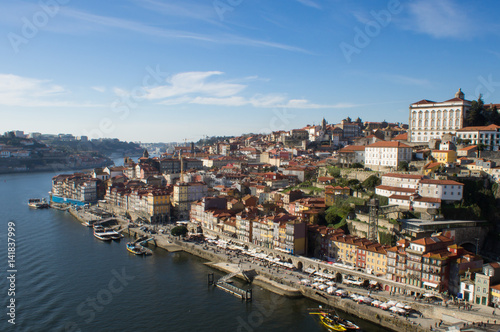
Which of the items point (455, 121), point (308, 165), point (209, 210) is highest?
point (455, 121)

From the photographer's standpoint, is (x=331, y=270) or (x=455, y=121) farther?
(x=455, y=121)

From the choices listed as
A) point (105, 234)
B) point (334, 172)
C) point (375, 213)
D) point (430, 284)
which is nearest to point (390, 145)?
point (334, 172)

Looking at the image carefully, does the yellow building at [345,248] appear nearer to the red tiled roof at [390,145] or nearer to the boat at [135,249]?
the red tiled roof at [390,145]

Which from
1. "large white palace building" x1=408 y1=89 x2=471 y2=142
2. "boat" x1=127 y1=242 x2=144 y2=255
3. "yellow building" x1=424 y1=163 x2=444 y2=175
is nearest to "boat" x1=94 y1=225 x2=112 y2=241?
"boat" x1=127 y1=242 x2=144 y2=255

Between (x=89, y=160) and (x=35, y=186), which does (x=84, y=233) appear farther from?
(x=89, y=160)

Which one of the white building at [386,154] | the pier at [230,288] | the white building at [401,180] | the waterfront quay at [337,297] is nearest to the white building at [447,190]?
the white building at [401,180]

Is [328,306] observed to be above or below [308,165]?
below

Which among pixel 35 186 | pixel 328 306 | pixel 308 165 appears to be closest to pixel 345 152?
pixel 308 165

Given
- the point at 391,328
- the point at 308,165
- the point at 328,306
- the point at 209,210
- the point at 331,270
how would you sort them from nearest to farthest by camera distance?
1. the point at 391,328
2. the point at 328,306
3. the point at 331,270
4. the point at 209,210
5. the point at 308,165
